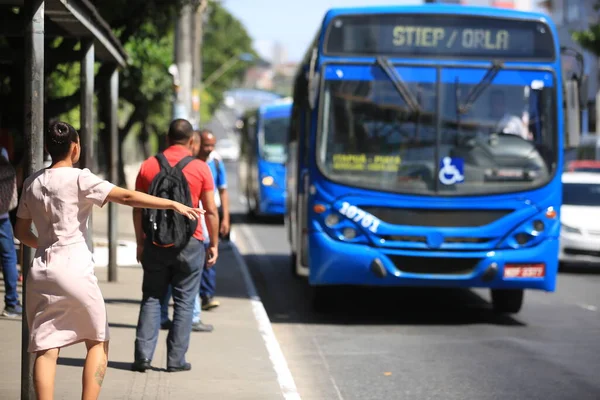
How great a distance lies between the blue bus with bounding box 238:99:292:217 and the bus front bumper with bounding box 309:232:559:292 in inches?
628

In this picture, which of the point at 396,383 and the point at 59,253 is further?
the point at 396,383

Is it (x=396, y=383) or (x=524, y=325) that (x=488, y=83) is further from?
(x=396, y=383)

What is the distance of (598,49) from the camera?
1316 inches

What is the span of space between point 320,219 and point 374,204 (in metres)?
0.56

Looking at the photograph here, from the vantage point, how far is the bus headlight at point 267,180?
89.5 ft

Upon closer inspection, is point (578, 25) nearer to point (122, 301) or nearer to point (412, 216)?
point (412, 216)

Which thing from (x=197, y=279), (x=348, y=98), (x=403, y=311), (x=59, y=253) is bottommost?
(x=403, y=311)

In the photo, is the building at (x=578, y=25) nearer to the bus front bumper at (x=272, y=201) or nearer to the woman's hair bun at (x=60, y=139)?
the bus front bumper at (x=272, y=201)

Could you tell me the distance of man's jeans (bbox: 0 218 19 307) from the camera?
991 cm

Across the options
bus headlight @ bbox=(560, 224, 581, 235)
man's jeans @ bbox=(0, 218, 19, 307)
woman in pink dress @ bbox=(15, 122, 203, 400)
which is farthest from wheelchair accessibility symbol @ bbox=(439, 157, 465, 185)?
bus headlight @ bbox=(560, 224, 581, 235)

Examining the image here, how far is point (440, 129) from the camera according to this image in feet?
36.8

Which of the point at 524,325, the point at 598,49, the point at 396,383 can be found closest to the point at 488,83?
the point at 524,325

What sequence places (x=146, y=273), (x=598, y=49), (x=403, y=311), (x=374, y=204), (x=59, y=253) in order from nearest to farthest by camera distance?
(x=59, y=253) → (x=146, y=273) → (x=374, y=204) → (x=403, y=311) → (x=598, y=49)

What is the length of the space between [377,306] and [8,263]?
179 inches
